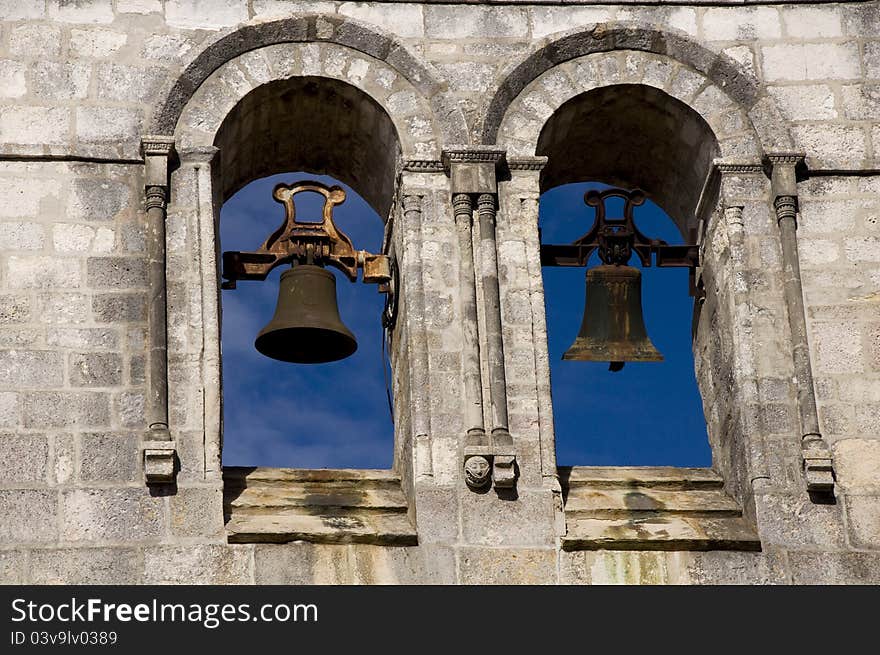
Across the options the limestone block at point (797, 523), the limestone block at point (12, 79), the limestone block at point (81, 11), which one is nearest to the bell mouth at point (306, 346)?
the limestone block at point (12, 79)

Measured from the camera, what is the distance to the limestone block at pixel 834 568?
13320 millimetres

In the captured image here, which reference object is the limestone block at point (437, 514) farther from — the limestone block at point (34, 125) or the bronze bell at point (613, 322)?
the limestone block at point (34, 125)

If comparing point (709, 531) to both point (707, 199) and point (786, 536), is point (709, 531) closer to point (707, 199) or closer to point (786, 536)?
point (786, 536)

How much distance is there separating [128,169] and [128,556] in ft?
7.73

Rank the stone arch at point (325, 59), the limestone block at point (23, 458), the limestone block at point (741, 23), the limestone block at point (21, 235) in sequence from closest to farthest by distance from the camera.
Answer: the limestone block at point (23, 458), the limestone block at point (21, 235), the stone arch at point (325, 59), the limestone block at point (741, 23)

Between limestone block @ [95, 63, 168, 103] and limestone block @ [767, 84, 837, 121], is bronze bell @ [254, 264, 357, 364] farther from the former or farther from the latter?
limestone block @ [767, 84, 837, 121]

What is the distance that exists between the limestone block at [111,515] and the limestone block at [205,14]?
2901 millimetres

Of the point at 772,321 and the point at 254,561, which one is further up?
the point at 772,321

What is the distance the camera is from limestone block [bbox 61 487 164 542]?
1314 cm

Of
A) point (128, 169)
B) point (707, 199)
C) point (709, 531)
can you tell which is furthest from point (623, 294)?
point (128, 169)

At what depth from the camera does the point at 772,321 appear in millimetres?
14141

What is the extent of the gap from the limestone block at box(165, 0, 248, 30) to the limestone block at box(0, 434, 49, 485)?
8.83ft

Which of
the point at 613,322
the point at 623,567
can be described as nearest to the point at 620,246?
the point at 613,322
